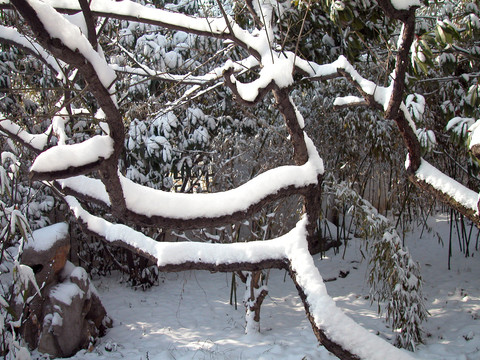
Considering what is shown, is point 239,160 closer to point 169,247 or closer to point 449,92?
point 449,92

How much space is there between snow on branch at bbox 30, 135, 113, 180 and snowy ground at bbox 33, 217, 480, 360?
309cm

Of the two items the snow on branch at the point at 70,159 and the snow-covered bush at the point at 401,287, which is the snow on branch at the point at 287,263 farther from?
the snow-covered bush at the point at 401,287

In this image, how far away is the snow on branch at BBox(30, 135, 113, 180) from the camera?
1.05m

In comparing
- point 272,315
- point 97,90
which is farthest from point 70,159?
point 272,315

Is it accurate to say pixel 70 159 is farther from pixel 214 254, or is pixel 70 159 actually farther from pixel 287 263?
pixel 287 263

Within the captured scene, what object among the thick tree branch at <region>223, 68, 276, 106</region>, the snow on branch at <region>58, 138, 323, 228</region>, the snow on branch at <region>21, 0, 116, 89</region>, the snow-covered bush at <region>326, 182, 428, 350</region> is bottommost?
the snow-covered bush at <region>326, 182, 428, 350</region>

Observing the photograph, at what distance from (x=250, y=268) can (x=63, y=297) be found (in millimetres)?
3332

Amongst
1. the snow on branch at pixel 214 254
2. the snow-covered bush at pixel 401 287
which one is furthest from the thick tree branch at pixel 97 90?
the snow-covered bush at pixel 401 287

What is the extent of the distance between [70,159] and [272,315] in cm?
418

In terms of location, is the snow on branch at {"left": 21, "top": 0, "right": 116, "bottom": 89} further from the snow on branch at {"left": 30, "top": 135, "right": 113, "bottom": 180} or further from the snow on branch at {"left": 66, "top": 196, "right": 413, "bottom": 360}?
the snow on branch at {"left": 66, "top": 196, "right": 413, "bottom": 360}

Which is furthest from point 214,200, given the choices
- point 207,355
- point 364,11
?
point 207,355

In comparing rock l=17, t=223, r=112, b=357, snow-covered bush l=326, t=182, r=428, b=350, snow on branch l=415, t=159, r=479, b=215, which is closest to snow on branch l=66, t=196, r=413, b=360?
snow on branch l=415, t=159, r=479, b=215

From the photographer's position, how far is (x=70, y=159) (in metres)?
1.08

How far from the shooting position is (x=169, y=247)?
4.87 ft
